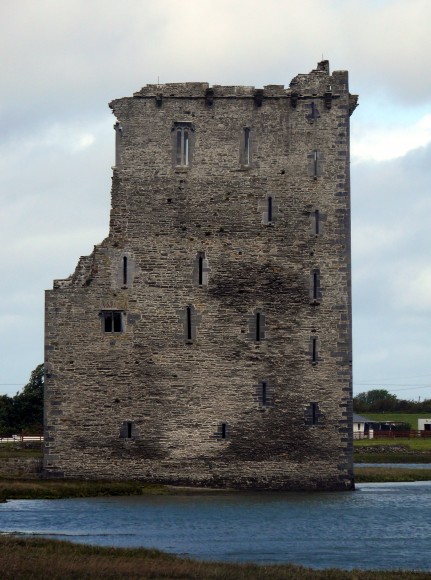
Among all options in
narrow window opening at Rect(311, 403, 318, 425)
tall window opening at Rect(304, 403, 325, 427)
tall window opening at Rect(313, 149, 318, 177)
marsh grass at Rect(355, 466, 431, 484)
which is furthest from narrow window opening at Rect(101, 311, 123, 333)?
marsh grass at Rect(355, 466, 431, 484)

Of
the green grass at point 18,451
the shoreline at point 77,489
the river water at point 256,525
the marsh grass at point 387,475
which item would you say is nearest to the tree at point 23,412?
the green grass at point 18,451

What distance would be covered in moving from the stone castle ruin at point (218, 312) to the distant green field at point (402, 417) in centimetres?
7760

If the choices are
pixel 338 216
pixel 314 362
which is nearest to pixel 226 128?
pixel 338 216

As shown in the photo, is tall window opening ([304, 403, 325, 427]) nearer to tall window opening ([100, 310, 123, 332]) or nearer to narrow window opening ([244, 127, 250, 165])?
tall window opening ([100, 310, 123, 332])

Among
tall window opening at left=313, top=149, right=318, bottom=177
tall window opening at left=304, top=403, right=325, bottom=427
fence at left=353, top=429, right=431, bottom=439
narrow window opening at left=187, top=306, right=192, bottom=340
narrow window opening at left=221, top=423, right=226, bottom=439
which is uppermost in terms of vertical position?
tall window opening at left=313, top=149, right=318, bottom=177

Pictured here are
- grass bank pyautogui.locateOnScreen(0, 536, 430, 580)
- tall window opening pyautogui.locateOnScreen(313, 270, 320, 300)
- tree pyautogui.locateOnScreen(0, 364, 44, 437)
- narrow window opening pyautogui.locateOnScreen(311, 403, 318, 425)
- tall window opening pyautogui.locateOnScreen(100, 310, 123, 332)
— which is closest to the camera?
grass bank pyautogui.locateOnScreen(0, 536, 430, 580)

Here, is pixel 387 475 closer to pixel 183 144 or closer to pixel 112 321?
pixel 112 321

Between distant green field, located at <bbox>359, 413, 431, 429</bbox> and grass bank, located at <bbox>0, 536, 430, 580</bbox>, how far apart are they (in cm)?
9772

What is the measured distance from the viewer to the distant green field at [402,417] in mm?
135562

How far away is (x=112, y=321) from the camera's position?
5538 cm

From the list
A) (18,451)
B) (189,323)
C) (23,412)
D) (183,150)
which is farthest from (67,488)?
(23,412)

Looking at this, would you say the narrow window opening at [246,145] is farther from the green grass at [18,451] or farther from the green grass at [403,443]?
the green grass at [403,443]

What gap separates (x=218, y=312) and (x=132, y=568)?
74.1ft

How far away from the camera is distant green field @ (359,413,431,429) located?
136 meters
